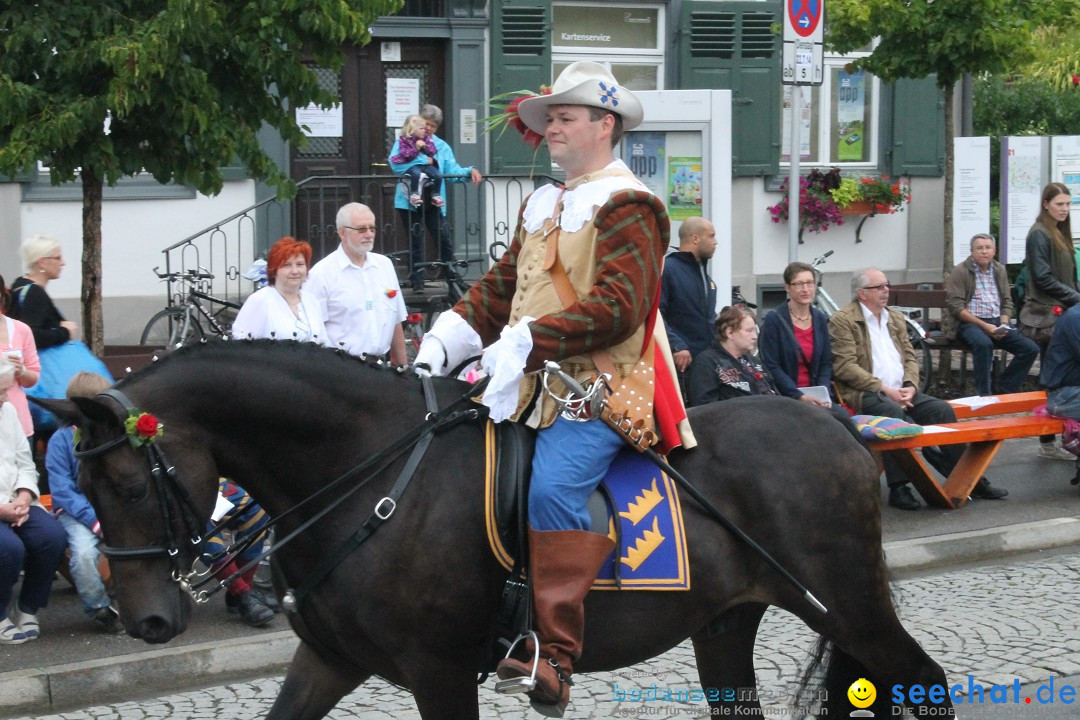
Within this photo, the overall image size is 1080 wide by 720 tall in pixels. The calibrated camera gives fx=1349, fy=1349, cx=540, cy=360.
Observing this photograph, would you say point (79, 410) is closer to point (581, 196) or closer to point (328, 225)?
point (581, 196)

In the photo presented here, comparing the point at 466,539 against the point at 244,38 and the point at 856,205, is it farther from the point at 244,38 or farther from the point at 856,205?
the point at 856,205

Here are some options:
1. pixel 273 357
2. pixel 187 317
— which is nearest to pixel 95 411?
pixel 273 357

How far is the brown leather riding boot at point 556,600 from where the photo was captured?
3.93m

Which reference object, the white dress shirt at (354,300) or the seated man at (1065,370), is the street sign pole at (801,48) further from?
the white dress shirt at (354,300)

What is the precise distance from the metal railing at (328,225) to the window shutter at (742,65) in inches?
111

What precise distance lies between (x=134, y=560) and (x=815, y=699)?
8.10ft

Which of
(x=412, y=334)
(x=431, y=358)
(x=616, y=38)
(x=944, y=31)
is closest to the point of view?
(x=431, y=358)

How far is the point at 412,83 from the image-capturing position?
594 inches

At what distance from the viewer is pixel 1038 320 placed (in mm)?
12195

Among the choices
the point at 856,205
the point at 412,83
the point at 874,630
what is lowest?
the point at 874,630

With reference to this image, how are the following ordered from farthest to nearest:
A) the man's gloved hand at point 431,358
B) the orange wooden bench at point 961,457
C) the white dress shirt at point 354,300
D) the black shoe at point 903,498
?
the black shoe at point 903,498
the orange wooden bench at point 961,457
the white dress shirt at point 354,300
the man's gloved hand at point 431,358

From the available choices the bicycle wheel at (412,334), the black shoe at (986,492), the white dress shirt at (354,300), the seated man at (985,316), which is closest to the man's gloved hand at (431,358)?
the white dress shirt at (354,300)

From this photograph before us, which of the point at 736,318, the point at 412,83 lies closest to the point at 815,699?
the point at 736,318

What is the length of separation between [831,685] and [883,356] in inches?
205
